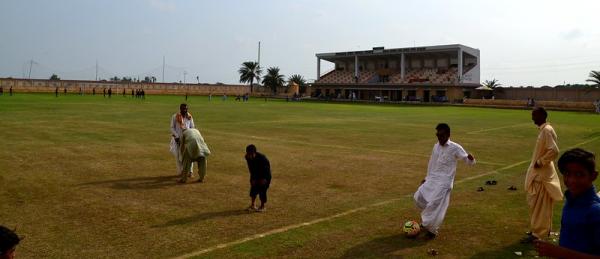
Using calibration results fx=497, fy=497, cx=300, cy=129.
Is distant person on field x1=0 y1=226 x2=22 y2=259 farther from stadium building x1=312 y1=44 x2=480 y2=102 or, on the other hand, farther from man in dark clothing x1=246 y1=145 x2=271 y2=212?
stadium building x1=312 y1=44 x2=480 y2=102

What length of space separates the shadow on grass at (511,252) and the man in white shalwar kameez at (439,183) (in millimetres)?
730

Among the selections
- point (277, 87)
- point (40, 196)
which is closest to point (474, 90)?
point (277, 87)

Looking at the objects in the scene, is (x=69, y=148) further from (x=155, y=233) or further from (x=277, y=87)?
(x=277, y=87)

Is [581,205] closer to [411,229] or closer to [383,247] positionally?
[383,247]

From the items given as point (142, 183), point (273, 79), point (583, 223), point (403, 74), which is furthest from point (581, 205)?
point (273, 79)

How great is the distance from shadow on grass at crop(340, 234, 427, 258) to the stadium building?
2435 inches

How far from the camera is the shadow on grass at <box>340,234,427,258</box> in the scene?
5.85 metres

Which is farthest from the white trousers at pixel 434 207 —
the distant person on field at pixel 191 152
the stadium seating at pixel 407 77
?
the stadium seating at pixel 407 77

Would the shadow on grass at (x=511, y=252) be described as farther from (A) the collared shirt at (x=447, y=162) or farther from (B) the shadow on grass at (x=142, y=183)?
(B) the shadow on grass at (x=142, y=183)

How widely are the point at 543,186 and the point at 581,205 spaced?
3.59 meters

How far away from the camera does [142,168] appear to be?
11.6 m

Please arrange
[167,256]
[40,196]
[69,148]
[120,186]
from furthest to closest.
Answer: [69,148]
[120,186]
[40,196]
[167,256]

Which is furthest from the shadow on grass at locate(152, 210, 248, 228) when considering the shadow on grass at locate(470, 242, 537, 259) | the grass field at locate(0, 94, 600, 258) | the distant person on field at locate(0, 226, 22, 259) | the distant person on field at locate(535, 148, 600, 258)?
the distant person on field at locate(535, 148, 600, 258)

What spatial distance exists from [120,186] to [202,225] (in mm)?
3273
